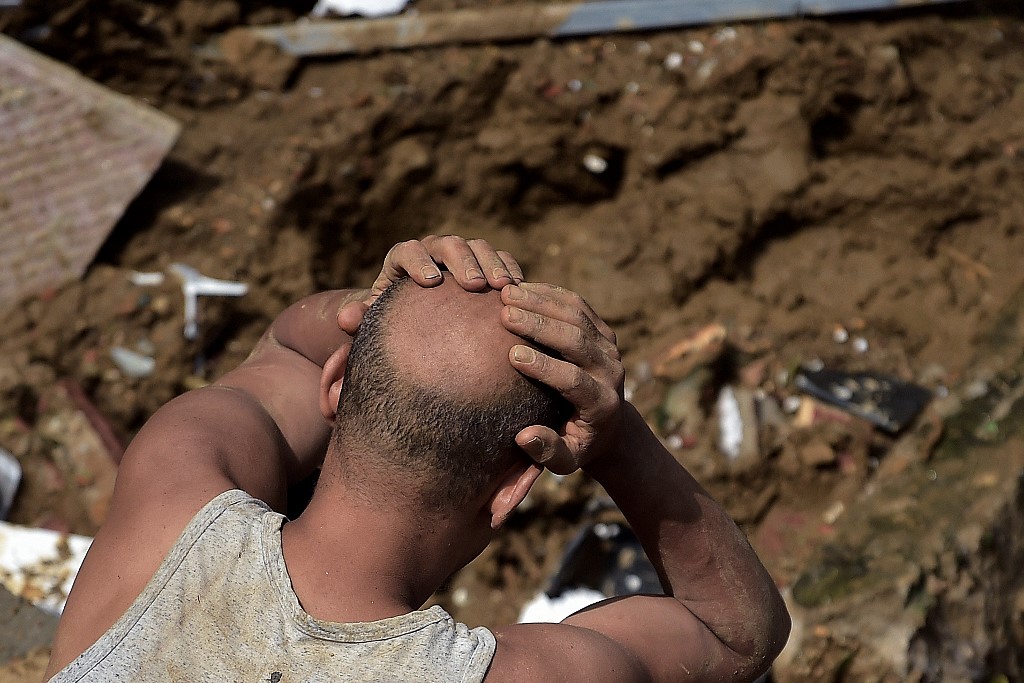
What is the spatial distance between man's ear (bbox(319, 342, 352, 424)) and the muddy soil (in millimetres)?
2671

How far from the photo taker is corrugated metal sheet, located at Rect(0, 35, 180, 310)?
4164 millimetres

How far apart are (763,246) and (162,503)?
4.08 m

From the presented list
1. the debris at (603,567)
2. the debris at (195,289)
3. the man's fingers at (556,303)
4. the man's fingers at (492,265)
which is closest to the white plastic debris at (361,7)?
the debris at (195,289)

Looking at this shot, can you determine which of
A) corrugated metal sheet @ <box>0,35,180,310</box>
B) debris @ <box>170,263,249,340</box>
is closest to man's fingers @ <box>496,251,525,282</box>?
debris @ <box>170,263,249,340</box>

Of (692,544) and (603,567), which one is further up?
(692,544)

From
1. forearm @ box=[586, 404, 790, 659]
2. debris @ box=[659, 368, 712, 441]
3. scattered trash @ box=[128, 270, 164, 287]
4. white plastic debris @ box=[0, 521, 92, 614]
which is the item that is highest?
forearm @ box=[586, 404, 790, 659]

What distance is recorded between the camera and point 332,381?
1925 millimetres

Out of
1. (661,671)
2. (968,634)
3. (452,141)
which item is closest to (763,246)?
(452,141)

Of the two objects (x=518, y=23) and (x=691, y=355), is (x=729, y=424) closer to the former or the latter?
(x=691, y=355)

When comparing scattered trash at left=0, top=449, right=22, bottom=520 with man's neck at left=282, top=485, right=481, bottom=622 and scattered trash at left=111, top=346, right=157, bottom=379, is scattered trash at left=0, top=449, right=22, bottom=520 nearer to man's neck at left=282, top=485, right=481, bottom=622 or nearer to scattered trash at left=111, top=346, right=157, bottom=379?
scattered trash at left=111, top=346, right=157, bottom=379

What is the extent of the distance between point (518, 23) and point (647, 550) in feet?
11.9

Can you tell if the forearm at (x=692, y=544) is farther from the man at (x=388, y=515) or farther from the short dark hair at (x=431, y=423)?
the short dark hair at (x=431, y=423)

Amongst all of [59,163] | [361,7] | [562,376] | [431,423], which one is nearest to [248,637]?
[431,423]

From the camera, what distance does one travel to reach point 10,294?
4.18m
